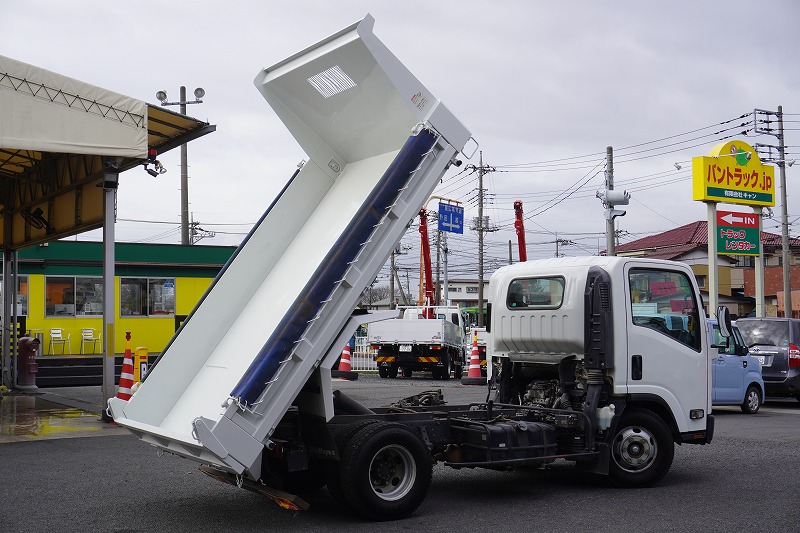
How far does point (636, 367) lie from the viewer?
319 inches

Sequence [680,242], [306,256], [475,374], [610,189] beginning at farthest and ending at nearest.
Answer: [680,242], [610,189], [475,374], [306,256]

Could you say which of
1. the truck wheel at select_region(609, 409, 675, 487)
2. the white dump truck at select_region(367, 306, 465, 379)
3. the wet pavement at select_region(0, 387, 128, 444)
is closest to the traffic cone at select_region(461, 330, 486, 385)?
the white dump truck at select_region(367, 306, 465, 379)

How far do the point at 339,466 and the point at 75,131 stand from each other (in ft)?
25.7

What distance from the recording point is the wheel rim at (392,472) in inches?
265

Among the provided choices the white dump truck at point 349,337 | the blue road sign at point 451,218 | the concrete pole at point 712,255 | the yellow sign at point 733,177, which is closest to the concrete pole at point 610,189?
the yellow sign at point 733,177

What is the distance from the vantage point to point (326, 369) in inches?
256

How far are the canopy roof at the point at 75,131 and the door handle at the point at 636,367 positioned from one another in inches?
327

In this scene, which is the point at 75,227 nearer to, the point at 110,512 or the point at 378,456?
the point at 110,512

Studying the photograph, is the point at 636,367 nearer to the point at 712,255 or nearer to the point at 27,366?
the point at 27,366

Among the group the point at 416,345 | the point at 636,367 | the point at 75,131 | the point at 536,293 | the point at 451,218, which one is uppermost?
the point at 451,218

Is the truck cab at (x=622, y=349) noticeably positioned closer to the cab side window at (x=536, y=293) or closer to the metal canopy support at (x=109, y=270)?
the cab side window at (x=536, y=293)

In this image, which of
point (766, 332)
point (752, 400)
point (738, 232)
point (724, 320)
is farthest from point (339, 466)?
point (738, 232)

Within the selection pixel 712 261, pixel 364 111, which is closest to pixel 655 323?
pixel 364 111

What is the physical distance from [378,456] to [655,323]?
10.8 feet
